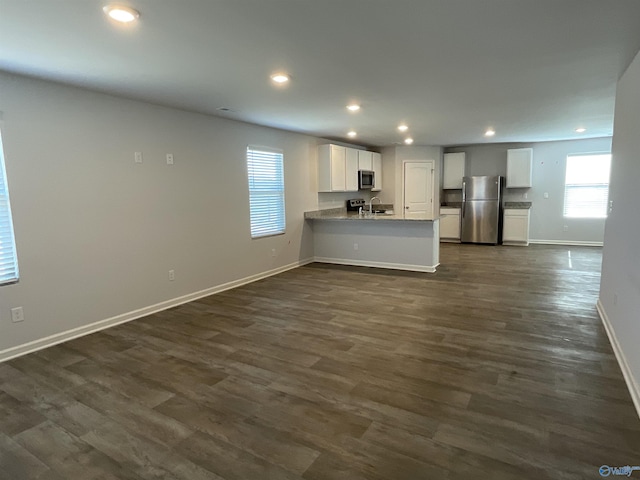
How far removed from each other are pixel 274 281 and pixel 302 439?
3.76 meters

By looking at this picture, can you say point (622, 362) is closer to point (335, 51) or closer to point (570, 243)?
point (335, 51)

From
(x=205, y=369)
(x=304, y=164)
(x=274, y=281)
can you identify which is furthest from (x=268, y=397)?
(x=304, y=164)

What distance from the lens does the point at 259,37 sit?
7.97 ft

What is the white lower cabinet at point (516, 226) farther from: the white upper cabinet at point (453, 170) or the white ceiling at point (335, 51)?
the white ceiling at point (335, 51)

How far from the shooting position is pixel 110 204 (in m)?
3.85

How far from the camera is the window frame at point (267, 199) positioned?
5703 millimetres

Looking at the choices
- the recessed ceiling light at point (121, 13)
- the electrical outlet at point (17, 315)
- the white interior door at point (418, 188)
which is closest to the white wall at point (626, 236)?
the recessed ceiling light at point (121, 13)

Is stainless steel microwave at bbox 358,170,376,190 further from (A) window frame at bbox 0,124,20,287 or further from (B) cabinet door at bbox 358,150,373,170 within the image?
(A) window frame at bbox 0,124,20,287

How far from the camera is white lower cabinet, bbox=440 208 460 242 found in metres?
9.20

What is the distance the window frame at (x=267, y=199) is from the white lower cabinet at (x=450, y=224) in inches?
187

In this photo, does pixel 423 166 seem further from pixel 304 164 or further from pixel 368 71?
pixel 368 71

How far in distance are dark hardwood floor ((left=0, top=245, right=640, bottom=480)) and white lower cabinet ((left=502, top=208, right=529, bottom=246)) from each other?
14.9 feet

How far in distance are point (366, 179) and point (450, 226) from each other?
2669mm

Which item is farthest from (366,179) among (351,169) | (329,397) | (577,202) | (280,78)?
(329,397)
